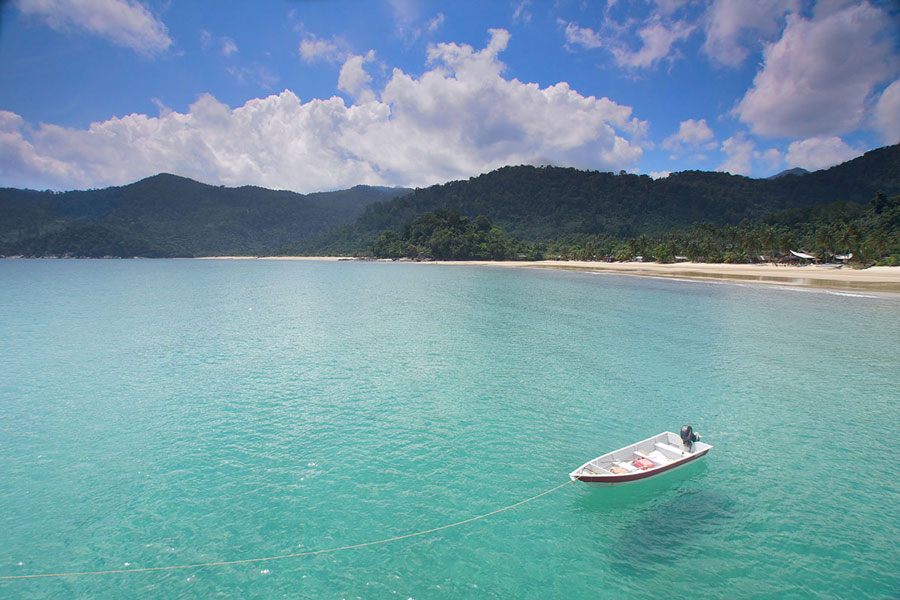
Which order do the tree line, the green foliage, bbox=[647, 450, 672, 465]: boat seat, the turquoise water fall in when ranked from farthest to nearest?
the green foliage
the tree line
bbox=[647, 450, 672, 465]: boat seat
the turquoise water

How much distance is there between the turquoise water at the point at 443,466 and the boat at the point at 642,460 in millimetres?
764

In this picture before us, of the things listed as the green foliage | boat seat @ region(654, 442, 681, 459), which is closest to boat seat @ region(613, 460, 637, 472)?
boat seat @ region(654, 442, 681, 459)

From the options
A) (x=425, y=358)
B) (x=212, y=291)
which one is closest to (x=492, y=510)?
(x=425, y=358)

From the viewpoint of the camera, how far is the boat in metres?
11.0

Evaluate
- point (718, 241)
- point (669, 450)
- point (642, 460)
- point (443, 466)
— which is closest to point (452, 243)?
point (718, 241)

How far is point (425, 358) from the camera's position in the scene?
25000 millimetres

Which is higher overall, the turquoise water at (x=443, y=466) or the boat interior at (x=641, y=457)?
the boat interior at (x=641, y=457)

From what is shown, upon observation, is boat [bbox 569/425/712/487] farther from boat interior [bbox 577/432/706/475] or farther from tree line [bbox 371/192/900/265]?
tree line [bbox 371/192/900/265]

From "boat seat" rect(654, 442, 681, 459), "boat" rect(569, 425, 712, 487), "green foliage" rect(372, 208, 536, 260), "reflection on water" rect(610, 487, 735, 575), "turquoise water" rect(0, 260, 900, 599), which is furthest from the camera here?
"green foliage" rect(372, 208, 536, 260)

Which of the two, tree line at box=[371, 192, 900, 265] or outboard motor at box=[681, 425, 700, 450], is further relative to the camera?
tree line at box=[371, 192, 900, 265]

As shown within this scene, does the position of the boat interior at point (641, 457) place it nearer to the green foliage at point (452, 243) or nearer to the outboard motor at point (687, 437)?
the outboard motor at point (687, 437)

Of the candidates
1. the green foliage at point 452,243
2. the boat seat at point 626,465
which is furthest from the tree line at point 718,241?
the boat seat at point 626,465

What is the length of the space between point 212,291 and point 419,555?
217 feet

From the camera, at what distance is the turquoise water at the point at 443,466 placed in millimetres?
8898
